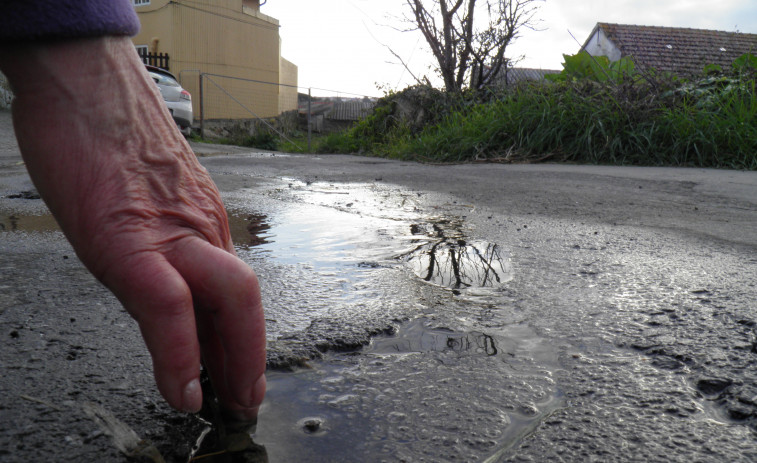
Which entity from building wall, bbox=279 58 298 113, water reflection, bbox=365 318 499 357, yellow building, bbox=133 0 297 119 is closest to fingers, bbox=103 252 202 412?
water reflection, bbox=365 318 499 357

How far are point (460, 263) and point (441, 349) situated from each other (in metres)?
0.71

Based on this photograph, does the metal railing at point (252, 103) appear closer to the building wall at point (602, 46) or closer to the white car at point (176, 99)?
the white car at point (176, 99)

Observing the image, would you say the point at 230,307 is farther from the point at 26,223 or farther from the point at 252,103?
the point at 252,103

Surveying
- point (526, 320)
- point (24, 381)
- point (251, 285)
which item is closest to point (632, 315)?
point (526, 320)

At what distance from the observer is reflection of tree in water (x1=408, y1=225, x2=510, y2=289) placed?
166 cm

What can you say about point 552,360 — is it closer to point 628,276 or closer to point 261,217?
point 628,276

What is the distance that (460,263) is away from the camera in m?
1.86

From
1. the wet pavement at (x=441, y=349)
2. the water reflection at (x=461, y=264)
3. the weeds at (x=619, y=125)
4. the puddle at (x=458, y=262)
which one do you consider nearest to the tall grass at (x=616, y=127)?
the weeds at (x=619, y=125)

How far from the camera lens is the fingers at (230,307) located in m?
0.76

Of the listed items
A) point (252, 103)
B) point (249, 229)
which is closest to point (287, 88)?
point (252, 103)

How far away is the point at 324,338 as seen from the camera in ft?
3.97

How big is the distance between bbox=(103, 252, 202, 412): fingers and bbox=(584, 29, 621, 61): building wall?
2587 cm

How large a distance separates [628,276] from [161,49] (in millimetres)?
17926

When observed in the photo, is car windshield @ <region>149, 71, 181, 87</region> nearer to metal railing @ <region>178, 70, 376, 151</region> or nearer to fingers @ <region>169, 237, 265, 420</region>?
metal railing @ <region>178, 70, 376, 151</region>
